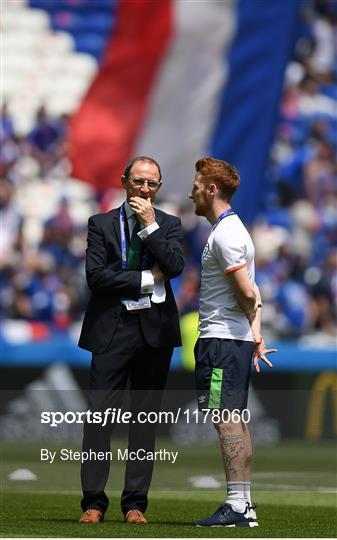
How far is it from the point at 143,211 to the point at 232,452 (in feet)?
4.18

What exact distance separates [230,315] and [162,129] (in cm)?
1265

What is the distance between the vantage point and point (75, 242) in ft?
68.2

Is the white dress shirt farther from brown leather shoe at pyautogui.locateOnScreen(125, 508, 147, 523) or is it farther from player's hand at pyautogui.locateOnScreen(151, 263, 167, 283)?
brown leather shoe at pyautogui.locateOnScreen(125, 508, 147, 523)

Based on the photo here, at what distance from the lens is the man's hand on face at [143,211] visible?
7277 millimetres

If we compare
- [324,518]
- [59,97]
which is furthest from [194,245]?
[324,518]

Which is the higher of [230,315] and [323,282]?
[323,282]

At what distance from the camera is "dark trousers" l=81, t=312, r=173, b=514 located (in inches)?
288

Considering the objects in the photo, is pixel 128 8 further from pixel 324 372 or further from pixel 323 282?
pixel 324 372

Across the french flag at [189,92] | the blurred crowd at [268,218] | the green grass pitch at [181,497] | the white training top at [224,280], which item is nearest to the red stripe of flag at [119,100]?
the french flag at [189,92]

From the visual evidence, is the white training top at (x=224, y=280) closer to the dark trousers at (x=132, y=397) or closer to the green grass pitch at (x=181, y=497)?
the dark trousers at (x=132, y=397)

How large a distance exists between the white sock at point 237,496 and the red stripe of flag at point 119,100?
40.0ft

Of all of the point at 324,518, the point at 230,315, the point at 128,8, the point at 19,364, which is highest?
the point at 128,8

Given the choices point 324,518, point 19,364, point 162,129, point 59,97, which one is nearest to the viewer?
point 324,518

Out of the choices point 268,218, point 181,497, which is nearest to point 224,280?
point 181,497
